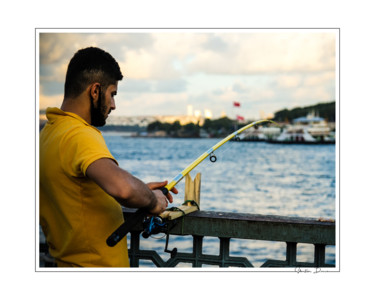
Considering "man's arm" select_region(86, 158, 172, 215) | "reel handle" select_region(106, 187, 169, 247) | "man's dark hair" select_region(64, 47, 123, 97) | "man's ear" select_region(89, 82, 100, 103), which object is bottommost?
"reel handle" select_region(106, 187, 169, 247)

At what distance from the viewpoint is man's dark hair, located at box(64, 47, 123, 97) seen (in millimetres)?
1954

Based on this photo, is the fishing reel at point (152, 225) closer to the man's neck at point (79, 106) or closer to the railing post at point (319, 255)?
the man's neck at point (79, 106)

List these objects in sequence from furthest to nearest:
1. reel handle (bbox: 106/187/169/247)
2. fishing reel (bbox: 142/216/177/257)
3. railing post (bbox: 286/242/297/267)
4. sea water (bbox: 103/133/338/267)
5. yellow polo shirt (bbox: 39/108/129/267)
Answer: sea water (bbox: 103/133/338/267)
railing post (bbox: 286/242/297/267)
fishing reel (bbox: 142/216/177/257)
reel handle (bbox: 106/187/169/247)
yellow polo shirt (bbox: 39/108/129/267)

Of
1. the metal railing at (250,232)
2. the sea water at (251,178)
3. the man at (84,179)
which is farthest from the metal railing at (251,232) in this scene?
the sea water at (251,178)

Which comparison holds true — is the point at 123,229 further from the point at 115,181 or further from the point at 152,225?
the point at 152,225

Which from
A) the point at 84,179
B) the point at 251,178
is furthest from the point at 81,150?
the point at 251,178

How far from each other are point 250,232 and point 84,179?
108 centimetres

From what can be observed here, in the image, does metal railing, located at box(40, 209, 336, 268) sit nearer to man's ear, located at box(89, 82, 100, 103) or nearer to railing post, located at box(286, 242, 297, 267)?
railing post, located at box(286, 242, 297, 267)

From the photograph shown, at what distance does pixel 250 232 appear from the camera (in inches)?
98.2

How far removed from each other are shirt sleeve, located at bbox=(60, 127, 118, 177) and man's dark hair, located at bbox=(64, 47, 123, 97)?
0.26 m

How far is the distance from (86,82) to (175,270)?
4.15ft

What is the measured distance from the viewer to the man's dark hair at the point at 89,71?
6.41 feet

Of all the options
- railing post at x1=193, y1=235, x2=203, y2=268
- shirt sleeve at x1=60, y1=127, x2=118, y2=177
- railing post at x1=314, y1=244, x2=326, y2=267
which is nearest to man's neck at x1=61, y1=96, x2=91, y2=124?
shirt sleeve at x1=60, y1=127, x2=118, y2=177

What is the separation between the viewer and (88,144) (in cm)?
168
